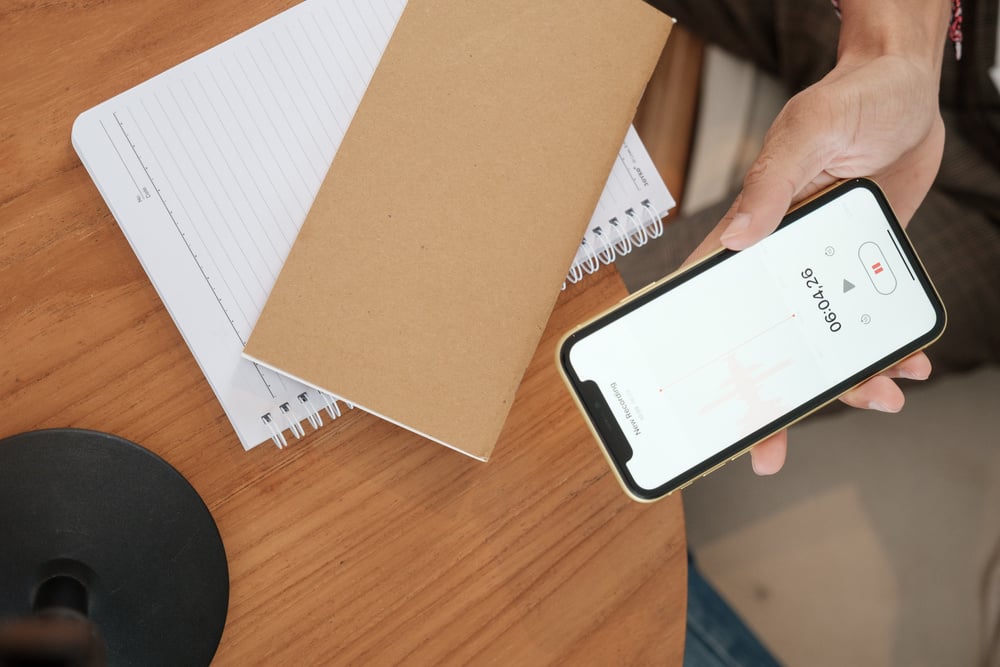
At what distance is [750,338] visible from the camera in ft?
1.69

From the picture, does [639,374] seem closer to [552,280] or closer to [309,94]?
[552,280]

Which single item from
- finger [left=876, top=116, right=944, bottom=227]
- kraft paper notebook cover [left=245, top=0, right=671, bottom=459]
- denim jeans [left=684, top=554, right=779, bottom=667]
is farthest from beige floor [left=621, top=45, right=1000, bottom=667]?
kraft paper notebook cover [left=245, top=0, right=671, bottom=459]

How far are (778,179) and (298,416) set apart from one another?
0.36 meters

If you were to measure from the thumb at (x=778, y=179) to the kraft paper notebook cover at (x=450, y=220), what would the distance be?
0.32 feet

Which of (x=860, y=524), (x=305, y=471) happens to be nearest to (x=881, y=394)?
(x=860, y=524)

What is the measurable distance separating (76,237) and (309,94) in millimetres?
174

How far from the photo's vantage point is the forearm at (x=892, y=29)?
63cm

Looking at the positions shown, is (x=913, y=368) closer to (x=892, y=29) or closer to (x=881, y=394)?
(x=881, y=394)

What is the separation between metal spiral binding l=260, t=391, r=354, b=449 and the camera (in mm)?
494

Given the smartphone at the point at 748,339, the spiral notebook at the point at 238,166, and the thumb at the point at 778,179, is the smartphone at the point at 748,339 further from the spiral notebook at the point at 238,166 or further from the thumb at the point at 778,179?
the spiral notebook at the point at 238,166

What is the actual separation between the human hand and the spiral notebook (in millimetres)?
266

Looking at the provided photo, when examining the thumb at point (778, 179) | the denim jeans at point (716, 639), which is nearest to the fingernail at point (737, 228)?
the thumb at point (778, 179)

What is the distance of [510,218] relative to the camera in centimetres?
50

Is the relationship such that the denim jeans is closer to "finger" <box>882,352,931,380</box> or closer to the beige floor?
the beige floor
